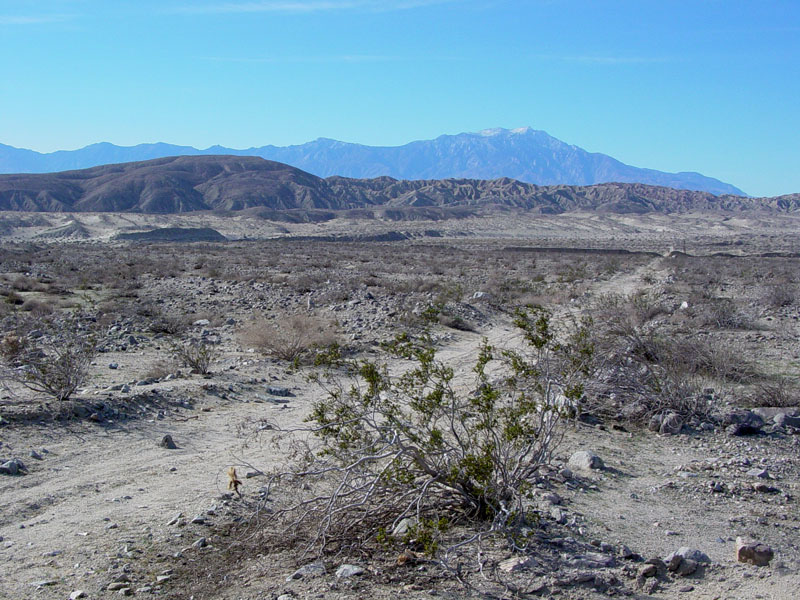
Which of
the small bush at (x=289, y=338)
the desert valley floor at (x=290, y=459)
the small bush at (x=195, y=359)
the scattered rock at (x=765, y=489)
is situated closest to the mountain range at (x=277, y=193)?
the desert valley floor at (x=290, y=459)

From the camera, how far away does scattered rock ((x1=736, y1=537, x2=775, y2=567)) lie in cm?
439

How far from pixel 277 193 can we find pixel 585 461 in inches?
4795

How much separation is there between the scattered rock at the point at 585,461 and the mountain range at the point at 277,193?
102 meters

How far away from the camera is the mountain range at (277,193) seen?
107m

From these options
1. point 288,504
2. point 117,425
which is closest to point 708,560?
point 288,504

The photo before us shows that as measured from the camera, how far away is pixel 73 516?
17.1ft

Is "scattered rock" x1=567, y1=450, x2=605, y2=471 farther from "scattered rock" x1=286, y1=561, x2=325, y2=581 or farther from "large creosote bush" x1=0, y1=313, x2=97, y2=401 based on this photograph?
"large creosote bush" x1=0, y1=313, x2=97, y2=401

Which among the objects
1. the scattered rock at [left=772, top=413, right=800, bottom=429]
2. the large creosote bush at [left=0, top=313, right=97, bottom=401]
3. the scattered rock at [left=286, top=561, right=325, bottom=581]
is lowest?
the scattered rock at [left=286, top=561, right=325, bottom=581]

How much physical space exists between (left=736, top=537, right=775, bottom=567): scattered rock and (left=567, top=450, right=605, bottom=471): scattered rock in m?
2.01

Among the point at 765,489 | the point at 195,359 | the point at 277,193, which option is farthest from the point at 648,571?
the point at 277,193

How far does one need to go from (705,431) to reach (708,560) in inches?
143

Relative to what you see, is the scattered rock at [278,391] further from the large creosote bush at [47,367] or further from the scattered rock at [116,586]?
the scattered rock at [116,586]

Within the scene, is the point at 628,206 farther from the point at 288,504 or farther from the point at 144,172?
the point at 288,504

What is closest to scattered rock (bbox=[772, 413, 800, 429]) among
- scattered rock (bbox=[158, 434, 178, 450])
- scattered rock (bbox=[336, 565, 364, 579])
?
scattered rock (bbox=[336, 565, 364, 579])
